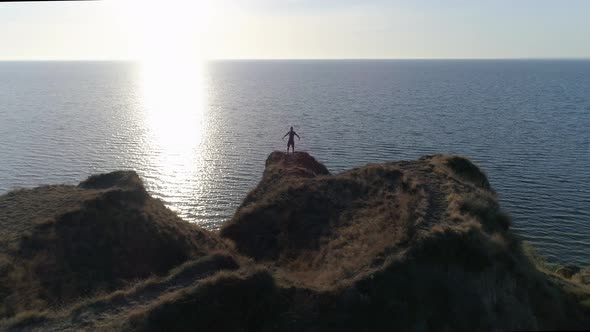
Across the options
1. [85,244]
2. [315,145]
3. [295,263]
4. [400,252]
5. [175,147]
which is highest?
[400,252]

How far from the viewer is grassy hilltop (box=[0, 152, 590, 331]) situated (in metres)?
19.0

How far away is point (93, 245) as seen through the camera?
87.4 feet

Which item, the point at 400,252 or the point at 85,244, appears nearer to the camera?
the point at 400,252

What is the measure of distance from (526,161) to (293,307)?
58052mm

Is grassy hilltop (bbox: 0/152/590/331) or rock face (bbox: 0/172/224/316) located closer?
grassy hilltop (bbox: 0/152/590/331)

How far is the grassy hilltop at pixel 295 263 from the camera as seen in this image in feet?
62.2

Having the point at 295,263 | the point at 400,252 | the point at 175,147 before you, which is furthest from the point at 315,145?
the point at 400,252

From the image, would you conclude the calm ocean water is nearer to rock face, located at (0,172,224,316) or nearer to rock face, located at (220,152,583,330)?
rock face, located at (220,152,583,330)

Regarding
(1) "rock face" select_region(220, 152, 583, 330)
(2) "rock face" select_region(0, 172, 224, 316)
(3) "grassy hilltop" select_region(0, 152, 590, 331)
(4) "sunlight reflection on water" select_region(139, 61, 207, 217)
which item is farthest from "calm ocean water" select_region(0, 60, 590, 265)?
(2) "rock face" select_region(0, 172, 224, 316)

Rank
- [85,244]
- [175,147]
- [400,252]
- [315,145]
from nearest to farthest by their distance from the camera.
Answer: [400,252] < [85,244] < [315,145] < [175,147]

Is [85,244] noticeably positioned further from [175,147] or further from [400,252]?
[175,147]

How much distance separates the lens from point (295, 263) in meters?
26.0

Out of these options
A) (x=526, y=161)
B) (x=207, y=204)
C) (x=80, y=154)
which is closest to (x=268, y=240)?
(x=207, y=204)

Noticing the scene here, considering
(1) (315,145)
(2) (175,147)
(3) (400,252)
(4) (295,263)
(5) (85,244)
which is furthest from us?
(2) (175,147)
